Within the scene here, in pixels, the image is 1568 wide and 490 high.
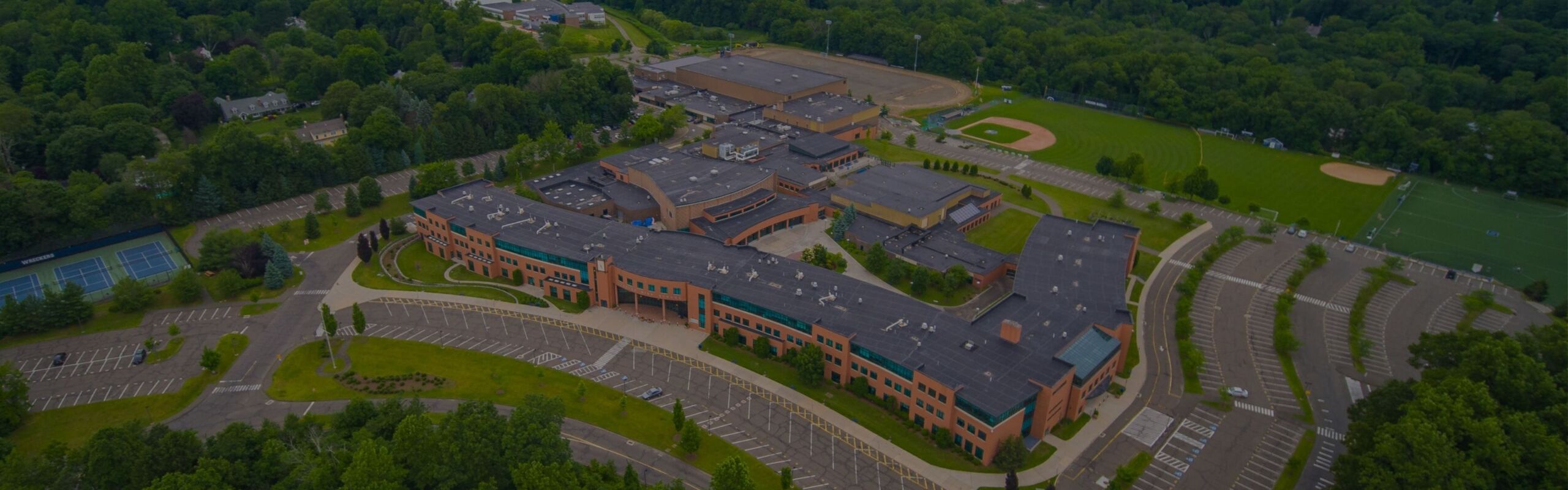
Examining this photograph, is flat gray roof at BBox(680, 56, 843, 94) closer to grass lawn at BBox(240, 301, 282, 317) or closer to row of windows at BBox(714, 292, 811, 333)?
row of windows at BBox(714, 292, 811, 333)

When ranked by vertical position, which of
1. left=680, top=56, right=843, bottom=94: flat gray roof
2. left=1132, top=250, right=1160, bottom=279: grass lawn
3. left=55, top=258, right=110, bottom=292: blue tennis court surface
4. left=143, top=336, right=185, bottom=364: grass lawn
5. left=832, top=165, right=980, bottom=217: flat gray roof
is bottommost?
left=55, top=258, right=110, bottom=292: blue tennis court surface

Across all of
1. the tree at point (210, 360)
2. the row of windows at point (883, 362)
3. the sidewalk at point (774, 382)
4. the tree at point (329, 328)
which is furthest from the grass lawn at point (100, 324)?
the row of windows at point (883, 362)

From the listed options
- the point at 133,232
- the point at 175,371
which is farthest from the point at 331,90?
the point at 175,371

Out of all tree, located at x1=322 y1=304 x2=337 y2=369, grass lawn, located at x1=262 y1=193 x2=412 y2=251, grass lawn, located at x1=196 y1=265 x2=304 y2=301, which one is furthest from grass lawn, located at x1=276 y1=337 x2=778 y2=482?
grass lawn, located at x1=262 y1=193 x2=412 y2=251

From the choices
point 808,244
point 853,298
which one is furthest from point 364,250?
point 853,298

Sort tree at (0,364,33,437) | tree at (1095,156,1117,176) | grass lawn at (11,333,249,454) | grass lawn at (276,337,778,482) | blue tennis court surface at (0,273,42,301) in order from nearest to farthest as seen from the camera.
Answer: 1. tree at (0,364,33,437)
2. grass lawn at (11,333,249,454)
3. grass lawn at (276,337,778,482)
4. blue tennis court surface at (0,273,42,301)
5. tree at (1095,156,1117,176)

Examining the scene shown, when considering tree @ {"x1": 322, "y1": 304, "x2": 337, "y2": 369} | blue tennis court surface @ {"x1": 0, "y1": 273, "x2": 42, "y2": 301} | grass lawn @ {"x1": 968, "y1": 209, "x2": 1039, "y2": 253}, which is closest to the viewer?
tree @ {"x1": 322, "y1": 304, "x2": 337, "y2": 369}

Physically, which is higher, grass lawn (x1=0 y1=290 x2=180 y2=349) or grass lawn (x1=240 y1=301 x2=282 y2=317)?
grass lawn (x1=240 y1=301 x2=282 y2=317)
